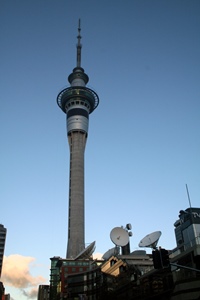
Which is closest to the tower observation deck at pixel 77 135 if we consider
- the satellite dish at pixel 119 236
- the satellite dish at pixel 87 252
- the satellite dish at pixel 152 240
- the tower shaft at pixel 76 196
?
the tower shaft at pixel 76 196

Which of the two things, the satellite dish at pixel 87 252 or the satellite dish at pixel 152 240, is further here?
the satellite dish at pixel 87 252

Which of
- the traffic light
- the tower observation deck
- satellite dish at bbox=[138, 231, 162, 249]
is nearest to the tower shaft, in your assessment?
the tower observation deck

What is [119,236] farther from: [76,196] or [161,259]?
[161,259]

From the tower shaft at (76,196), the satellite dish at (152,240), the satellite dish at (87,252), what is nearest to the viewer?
the satellite dish at (152,240)

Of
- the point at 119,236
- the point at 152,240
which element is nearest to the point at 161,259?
the point at 152,240

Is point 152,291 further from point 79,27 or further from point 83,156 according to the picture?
point 79,27

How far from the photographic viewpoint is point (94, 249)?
112312 millimetres

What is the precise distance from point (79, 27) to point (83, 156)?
7568 centimetres

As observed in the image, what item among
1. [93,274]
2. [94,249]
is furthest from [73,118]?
[93,274]

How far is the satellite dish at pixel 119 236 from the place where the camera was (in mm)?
73688

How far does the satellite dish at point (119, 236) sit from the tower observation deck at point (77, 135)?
45.2m

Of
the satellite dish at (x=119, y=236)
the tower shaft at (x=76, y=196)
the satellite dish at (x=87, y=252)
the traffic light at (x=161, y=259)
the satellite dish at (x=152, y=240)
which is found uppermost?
the tower shaft at (x=76, y=196)

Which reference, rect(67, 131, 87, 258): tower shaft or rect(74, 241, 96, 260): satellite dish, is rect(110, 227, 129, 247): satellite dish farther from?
rect(67, 131, 87, 258): tower shaft

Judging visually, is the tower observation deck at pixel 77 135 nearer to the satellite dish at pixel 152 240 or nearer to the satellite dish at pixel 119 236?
the satellite dish at pixel 119 236
